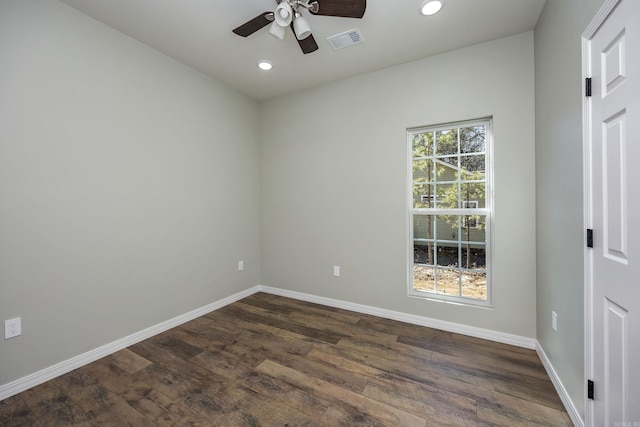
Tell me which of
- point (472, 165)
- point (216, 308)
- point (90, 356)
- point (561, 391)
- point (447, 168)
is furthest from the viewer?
point (216, 308)

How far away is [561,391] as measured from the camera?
5.49 ft

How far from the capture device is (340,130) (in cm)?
320

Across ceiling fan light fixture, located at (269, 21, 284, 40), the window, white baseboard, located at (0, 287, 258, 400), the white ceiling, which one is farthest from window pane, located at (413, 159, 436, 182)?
white baseboard, located at (0, 287, 258, 400)

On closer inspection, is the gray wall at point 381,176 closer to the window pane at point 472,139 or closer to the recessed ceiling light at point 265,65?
the window pane at point 472,139

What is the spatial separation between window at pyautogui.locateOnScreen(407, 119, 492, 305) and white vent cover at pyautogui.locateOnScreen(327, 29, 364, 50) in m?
1.07

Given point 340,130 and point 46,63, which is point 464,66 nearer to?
point 340,130

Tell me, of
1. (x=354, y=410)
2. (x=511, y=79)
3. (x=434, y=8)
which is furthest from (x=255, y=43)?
Answer: (x=354, y=410)

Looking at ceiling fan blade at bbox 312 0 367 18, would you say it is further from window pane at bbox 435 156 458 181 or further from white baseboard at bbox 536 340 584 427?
white baseboard at bbox 536 340 584 427

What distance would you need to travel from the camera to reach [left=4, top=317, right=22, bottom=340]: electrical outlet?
5.72 feet

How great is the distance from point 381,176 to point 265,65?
176 cm

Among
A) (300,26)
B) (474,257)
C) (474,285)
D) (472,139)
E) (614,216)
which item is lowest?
(474,285)

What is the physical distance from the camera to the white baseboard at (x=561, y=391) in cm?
145

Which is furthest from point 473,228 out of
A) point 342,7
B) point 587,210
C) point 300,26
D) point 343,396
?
point 300,26

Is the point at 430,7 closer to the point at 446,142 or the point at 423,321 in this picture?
the point at 446,142
